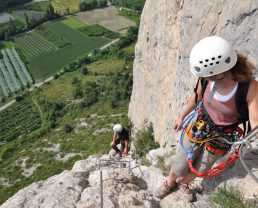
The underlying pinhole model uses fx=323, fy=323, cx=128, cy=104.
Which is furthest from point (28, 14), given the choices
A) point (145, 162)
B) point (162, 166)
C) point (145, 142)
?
point (162, 166)

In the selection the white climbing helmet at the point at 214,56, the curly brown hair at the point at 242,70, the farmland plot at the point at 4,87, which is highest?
the white climbing helmet at the point at 214,56

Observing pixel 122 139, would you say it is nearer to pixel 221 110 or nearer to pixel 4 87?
pixel 221 110

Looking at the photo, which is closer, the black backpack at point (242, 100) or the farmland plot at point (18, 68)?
the black backpack at point (242, 100)

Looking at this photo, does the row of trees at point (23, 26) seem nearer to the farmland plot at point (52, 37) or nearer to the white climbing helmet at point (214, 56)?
the farmland plot at point (52, 37)

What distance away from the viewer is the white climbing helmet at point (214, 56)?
478 cm

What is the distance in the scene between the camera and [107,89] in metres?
61.3

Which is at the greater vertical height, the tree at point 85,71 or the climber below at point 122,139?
the climber below at point 122,139

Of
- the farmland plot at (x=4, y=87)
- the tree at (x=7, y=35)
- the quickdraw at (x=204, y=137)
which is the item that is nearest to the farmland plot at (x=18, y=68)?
the farmland plot at (x=4, y=87)

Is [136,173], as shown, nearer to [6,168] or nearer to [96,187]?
[96,187]

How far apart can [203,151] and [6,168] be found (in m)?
38.9

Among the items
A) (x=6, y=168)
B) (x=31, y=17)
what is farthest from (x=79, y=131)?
(x=31, y=17)

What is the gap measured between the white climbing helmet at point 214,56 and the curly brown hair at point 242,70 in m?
0.11

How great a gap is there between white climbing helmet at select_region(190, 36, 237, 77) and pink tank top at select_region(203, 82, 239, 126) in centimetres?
51

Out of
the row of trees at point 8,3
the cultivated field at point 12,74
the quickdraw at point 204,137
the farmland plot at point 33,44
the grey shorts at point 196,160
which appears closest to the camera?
the quickdraw at point 204,137
